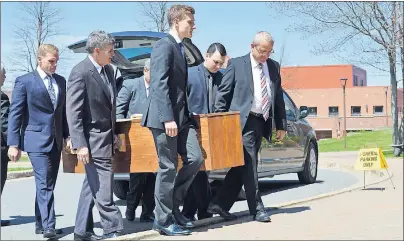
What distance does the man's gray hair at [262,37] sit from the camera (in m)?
7.84

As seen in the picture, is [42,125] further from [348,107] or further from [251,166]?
[348,107]

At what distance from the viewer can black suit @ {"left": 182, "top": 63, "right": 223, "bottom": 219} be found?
7.69m

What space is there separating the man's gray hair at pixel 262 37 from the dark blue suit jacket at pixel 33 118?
225 centimetres

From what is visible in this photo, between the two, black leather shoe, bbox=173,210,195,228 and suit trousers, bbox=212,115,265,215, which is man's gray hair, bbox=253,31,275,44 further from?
black leather shoe, bbox=173,210,195,228

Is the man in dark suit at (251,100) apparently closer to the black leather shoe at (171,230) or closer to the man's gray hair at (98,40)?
the black leather shoe at (171,230)

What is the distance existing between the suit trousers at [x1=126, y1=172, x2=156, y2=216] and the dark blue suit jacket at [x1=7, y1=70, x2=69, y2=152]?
4.61 feet

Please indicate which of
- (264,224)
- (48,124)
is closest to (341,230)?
(264,224)

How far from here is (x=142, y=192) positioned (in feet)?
28.3

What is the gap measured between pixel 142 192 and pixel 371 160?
5354 millimetres

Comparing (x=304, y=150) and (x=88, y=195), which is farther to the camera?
(x=304, y=150)

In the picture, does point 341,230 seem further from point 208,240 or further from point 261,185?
point 261,185

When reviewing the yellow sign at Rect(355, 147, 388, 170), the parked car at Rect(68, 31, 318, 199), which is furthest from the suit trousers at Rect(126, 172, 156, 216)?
the yellow sign at Rect(355, 147, 388, 170)

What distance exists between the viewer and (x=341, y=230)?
270 inches

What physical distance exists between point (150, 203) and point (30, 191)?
19.9ft
